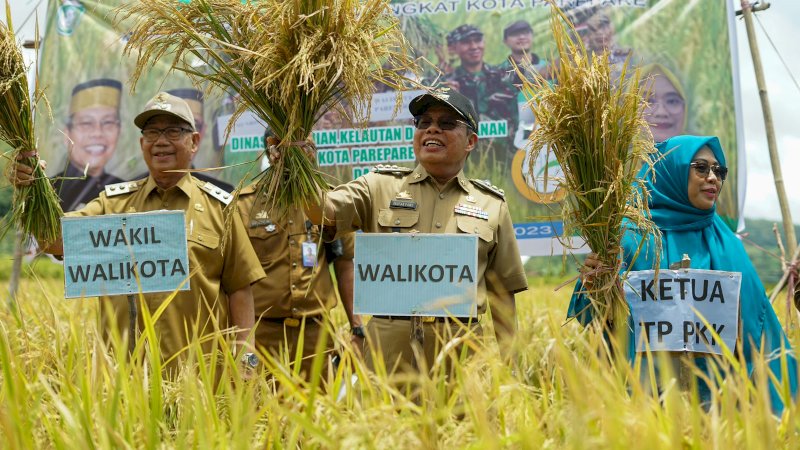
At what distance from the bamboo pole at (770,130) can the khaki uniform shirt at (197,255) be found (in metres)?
3.43

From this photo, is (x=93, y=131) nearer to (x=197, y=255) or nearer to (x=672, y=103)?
(x=197, y=255)

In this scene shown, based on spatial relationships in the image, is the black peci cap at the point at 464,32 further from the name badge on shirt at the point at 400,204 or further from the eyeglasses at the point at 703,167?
the name badge on shirt at the point at 400,204

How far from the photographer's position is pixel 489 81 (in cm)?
664

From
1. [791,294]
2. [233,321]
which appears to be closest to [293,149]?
[233,321]

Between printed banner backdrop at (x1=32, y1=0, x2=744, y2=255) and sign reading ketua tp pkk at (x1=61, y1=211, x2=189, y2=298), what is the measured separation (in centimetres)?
338

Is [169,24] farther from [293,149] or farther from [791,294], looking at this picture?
[791,294]

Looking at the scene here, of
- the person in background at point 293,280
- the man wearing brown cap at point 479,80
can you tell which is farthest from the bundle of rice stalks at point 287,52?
the man wearing brown cap at point 479,80

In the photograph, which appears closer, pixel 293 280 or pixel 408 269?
pixel 408 269

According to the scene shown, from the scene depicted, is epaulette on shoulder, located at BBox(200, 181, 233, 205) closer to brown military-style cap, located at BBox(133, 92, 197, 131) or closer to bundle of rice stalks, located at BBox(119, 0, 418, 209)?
brown military-style cap, located at BBox(133, 92, 197, 131)

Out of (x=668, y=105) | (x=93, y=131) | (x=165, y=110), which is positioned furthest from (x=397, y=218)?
(x=93, y=131)

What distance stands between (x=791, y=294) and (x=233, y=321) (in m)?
2.19

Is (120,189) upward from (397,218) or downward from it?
upward

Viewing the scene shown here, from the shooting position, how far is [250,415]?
1861 millimetres

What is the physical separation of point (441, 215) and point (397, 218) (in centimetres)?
17
